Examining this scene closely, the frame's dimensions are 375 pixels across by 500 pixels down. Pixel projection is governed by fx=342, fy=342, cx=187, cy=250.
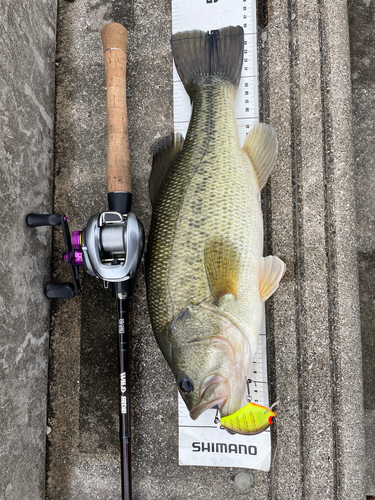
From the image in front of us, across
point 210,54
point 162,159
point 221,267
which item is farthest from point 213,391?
point 210,54

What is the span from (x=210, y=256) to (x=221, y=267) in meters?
0.06

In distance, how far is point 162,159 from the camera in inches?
64.4

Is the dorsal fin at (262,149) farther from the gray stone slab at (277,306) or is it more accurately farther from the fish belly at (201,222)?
the gray stone slab at (277,306)

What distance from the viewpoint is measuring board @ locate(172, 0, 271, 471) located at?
1.66 meters

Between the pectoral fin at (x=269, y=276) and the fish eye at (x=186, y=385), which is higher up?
the pectoral fin at (x=269, y=276)

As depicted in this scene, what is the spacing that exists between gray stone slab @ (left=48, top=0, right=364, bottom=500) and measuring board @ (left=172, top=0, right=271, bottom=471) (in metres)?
0.05

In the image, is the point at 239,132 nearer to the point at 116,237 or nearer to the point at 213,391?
the point at 116,237

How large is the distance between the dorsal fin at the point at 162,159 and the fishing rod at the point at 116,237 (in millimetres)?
113

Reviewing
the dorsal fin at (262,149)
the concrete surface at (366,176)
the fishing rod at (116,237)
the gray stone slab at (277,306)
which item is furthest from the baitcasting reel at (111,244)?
the concrete surface at (366,176)

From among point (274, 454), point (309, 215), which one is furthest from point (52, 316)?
point (309, 215)

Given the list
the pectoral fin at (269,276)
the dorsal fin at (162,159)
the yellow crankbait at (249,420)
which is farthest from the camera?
the dorsal fin at (162,159)

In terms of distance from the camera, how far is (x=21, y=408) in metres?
1.61

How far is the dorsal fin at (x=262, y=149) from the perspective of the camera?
1.60 metres

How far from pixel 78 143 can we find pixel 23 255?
0.69 metres
